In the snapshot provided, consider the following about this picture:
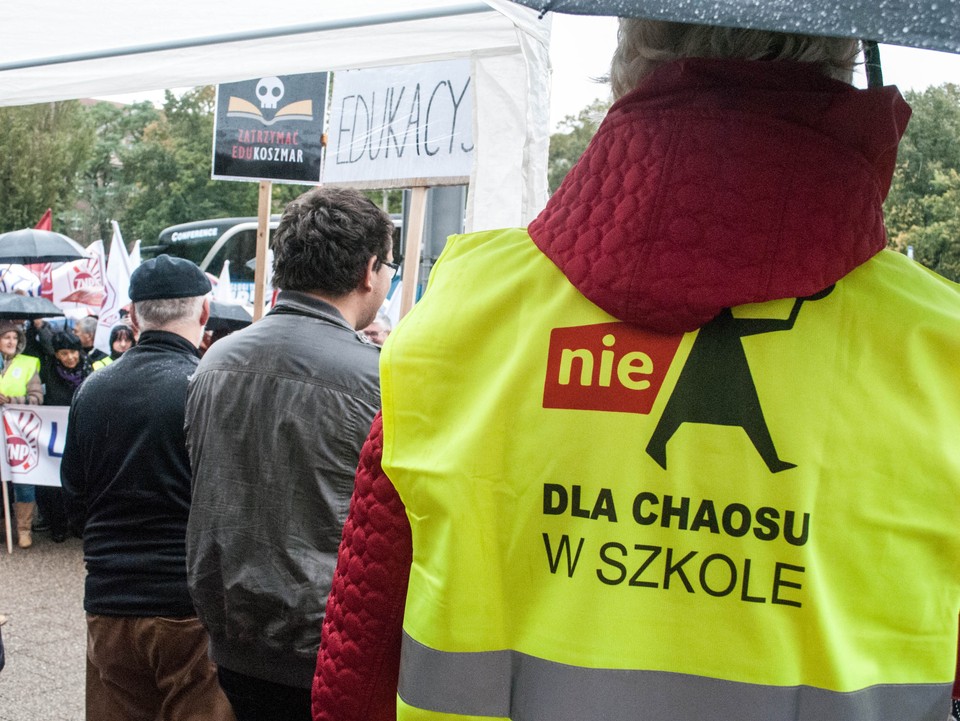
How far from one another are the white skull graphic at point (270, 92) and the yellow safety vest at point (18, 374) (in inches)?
141

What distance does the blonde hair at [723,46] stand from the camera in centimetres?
110

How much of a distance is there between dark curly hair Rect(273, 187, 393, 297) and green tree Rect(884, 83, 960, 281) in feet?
4.32

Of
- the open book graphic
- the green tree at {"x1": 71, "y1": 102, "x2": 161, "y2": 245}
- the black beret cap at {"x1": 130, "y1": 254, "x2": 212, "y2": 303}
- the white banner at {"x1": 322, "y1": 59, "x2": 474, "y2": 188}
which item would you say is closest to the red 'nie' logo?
the black beret cap at {"x1": 130, "y1": 254, "x2": 212, "y2": 303}

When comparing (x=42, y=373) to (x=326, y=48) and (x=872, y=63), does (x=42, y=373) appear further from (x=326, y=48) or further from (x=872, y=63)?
(x=872, y=63)

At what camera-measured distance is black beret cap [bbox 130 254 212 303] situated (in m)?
3.21

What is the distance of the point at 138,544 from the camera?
2.94 metres

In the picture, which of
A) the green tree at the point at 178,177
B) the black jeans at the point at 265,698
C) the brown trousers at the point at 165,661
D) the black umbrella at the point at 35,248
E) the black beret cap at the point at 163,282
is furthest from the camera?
the green tree at the point at 178,177

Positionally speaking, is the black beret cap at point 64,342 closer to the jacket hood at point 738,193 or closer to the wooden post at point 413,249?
the wooden post at point 413,249

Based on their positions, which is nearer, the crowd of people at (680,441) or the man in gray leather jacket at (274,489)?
the crowd of people at (680,441)

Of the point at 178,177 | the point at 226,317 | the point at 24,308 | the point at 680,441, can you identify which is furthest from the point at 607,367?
the point at 178,177

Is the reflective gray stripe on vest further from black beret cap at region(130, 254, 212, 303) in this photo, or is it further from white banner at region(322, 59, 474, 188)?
white banner at region(322, 59, 474, 188)

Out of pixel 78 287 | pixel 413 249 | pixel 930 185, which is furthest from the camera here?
pixel 78 287

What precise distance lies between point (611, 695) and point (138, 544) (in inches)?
85.9

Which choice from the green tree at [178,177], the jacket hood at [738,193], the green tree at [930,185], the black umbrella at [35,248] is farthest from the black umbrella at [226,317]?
the green tree at [178,177]
